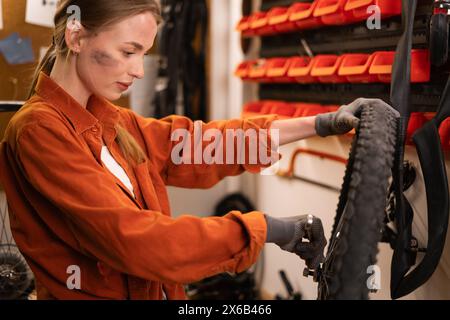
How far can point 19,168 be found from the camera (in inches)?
45.0

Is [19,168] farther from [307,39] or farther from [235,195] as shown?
[235,195]

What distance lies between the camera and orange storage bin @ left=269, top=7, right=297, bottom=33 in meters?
2.12

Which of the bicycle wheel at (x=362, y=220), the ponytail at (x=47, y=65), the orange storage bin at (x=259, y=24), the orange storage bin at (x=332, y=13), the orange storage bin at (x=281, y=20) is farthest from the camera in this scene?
the orange storage bin at (x=259, y=24)

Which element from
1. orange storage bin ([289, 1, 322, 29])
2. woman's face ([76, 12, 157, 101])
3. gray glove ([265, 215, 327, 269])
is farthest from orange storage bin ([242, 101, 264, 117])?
gray glove ([265, 215, 327, 269])

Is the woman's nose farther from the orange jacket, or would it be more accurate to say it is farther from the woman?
the orange jacket

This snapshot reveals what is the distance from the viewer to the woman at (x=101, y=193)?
102cm

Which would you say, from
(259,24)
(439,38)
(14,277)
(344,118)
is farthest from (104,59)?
(259,24)

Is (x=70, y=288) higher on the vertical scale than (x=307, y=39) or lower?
lower

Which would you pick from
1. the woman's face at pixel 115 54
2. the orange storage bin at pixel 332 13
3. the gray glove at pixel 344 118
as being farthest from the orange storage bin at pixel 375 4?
the woman's face at pixel 115 54

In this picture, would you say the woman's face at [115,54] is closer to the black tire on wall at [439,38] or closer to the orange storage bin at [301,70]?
the black tire on wall at [439,38]

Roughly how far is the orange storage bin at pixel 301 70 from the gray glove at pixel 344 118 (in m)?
0.59
